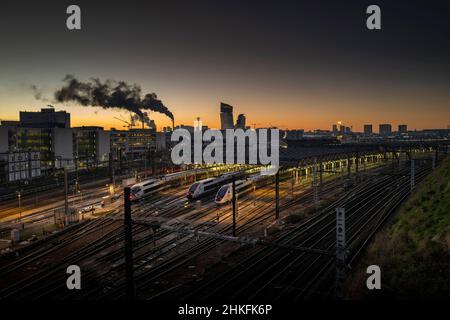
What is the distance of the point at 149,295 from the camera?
17.0 m

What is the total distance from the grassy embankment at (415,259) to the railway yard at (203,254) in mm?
1450

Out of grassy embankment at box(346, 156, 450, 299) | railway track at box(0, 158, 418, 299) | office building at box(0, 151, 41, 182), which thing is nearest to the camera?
grassy embankment at box(346, 156, 450, 299)

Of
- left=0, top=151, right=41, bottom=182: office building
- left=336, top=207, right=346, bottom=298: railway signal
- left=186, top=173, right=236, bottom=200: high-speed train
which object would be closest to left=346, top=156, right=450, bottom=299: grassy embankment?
left=336, top=207, right=346, bottom=298: railway signal

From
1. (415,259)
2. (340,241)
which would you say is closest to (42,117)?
(415,259)

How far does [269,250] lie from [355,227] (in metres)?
9.27

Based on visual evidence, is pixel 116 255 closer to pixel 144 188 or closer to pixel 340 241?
pixel 340 241

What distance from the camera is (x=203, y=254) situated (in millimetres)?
22984

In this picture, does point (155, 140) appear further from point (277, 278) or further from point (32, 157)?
point (277, 278)

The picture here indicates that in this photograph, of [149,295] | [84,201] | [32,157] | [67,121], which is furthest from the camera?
[67,121]

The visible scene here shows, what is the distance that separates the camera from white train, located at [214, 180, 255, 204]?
38.6 metres

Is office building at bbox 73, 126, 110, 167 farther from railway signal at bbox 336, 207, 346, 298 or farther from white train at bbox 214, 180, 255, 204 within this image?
railway signal at bbox 336, 207, 346, 298

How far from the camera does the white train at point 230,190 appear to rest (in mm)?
38581

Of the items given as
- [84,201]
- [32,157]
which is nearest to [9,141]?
[32,157]

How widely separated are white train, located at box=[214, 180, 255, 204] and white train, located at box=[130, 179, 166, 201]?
1035 cm
